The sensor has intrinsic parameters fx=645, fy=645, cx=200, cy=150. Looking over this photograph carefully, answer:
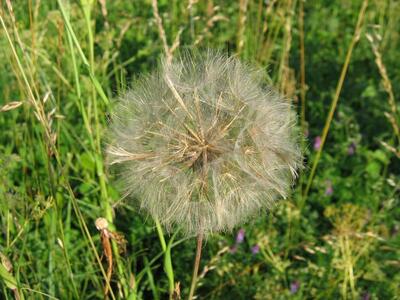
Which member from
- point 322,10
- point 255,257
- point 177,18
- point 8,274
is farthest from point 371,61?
point 8,274

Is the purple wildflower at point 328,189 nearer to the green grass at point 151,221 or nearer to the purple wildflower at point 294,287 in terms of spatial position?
the green grass at point 151,221

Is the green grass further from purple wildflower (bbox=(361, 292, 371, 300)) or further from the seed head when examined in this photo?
the seed head

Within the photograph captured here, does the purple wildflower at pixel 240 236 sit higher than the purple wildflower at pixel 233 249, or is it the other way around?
the purple wildflower at pixel 240 236

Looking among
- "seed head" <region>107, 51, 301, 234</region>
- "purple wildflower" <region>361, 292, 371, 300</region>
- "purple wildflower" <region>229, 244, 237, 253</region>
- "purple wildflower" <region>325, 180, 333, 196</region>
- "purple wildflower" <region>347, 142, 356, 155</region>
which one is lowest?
"purple wildflower" <region>361, 292, 371, 300</region>

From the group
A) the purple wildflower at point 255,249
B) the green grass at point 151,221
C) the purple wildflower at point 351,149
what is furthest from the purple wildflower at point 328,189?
the purple wildflower at point 255,249

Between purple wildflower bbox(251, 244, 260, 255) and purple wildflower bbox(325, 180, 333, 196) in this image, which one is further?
purple wildflower bbox(325, 180, 333, 196)

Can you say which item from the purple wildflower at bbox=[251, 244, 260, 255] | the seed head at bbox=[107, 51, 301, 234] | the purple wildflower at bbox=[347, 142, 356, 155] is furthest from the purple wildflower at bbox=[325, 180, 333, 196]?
the seed head at bbox=[107, 51, 301, 234]

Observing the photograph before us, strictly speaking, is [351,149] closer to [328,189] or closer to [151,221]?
[328,189]

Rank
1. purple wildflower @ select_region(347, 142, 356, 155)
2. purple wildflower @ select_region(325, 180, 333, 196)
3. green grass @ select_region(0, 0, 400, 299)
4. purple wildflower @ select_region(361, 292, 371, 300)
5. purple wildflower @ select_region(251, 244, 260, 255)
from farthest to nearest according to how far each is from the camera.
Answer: purple wildflower @ select_region(347, 142, 356, 155), purple wildflower @ select_region(325, 180, 333, 196), purple wildflower @ select_region(251, 244, 260, 255), purple wildflower @ select_region(361, 292, 371, 300), green grass @ select_region(0, 0, 400, 299)
